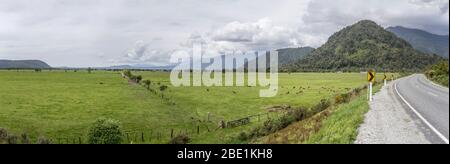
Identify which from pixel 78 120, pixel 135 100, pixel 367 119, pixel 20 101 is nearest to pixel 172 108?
pixel 135 100

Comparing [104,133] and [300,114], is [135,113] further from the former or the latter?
[300,114]

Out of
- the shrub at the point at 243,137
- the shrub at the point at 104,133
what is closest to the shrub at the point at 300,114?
the shrub at the point at 243,137

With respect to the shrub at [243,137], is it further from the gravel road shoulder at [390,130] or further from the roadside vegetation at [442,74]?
the roadside vegetation at [442,74]

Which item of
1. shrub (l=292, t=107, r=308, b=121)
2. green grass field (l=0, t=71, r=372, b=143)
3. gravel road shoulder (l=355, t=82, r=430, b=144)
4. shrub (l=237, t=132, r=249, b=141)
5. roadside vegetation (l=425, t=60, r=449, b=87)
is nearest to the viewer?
gravel road shoulder (l=355, t=82, r=430, b=144)

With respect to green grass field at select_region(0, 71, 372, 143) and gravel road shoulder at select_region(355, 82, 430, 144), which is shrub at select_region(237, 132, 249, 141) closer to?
green grass field at select_region(0, 71, 372, 143)

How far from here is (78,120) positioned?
47750mm

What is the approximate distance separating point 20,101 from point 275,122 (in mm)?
48317

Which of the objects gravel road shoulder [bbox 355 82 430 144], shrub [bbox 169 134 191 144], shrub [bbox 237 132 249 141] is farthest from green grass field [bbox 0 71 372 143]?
gravel road shoulder [bbox 355 82 430 144]

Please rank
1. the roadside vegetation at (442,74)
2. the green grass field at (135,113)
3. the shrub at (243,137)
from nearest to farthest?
the shrub at (243,137) < the green grass field at (135,113) < the roadside vegetation at (442,74)

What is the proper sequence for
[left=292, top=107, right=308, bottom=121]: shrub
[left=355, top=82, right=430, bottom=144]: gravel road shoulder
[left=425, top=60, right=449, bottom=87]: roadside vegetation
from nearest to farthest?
1. [left=355, top=82, right=430, bottom=144]: gravel road shoulder
2. [left=292, top=107, right=308, bottom=121]: shrub
3. [left=425, top=60, right=449, bottom=87]: roadside vegetation

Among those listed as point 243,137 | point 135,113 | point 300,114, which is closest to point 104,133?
point 243,137

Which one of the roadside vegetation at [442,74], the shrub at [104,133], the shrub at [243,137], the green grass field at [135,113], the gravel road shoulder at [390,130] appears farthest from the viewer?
the roadside vegetation at [442,74]
